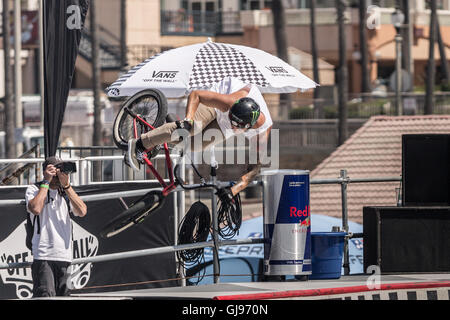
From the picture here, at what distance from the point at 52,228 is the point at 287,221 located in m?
2.31

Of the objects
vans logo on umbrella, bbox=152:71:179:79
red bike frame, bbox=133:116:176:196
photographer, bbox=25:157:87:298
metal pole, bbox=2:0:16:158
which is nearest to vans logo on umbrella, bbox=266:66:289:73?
vans logo on umbrella, bbox=152:71:179:79

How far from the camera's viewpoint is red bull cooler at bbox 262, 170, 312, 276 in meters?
10.2

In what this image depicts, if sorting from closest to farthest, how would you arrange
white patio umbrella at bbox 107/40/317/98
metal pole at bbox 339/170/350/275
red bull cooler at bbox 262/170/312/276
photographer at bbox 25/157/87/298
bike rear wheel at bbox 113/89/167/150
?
1. photographer at bbox 25/157/87/298
2. bike rear wheel at bbox 113/89/167/150
3. red bull cooler at bbox 262/170/312/276
4. metal pole at bbox 339/170/350/275
5. white patio umbrella at bbox 107/40/317/98

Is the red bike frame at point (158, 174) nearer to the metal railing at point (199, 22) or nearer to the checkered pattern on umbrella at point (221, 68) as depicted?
the checkered pattern on umbrella at point (221, 68)

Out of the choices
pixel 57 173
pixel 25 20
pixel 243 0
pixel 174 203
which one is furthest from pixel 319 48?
pixel 57 173

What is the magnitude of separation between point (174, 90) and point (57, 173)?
3012 mm

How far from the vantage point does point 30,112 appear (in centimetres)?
4456

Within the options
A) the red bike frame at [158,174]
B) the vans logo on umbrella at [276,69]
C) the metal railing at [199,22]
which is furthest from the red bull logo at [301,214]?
the metal railing at [199,22]

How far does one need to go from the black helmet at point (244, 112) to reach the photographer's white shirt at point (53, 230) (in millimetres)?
1775

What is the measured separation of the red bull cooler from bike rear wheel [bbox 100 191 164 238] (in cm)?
135

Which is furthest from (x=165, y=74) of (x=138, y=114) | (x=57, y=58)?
(x=57, y=58)

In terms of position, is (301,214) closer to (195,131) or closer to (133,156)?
(195,131)

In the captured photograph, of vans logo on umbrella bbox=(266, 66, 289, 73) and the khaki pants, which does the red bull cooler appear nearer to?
the khaki pants

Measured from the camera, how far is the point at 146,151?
9.45 m
